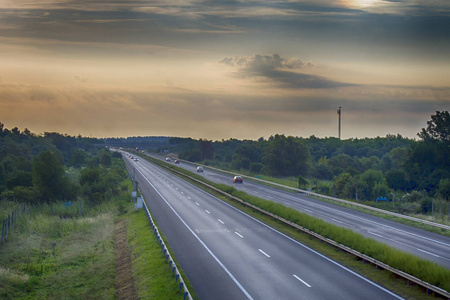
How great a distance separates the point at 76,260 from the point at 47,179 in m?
39.3

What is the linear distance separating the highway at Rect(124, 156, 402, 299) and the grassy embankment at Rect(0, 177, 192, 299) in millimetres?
1486

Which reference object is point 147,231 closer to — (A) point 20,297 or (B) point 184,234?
(B) point 184,234

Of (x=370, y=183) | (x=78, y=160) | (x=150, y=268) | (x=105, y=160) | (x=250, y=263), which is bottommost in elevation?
(x=150, y=268)

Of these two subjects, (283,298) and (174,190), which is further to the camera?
(174,190)

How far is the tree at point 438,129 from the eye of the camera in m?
80.9

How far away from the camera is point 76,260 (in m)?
32.9

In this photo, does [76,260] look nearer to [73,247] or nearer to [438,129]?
[73,247]

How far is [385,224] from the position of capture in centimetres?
4144

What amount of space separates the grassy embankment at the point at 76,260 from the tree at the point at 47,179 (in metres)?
19.5

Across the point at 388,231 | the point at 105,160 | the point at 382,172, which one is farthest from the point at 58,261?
the point at 105,160

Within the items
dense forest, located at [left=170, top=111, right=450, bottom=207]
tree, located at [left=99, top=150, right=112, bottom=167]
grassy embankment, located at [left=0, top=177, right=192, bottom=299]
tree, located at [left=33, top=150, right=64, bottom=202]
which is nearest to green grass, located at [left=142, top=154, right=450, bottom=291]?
grassy embankment, located at [left=0, top=177, right=192, bottom=299]

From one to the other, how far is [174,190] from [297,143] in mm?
60288

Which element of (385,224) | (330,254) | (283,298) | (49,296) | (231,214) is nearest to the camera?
(283,298)

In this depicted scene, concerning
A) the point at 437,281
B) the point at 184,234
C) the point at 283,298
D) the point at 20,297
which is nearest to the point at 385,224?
the point at 184,234
